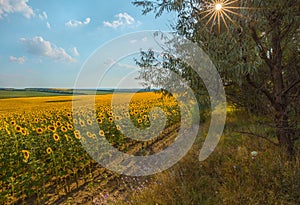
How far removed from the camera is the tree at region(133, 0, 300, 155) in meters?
2.43

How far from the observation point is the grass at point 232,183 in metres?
2.43

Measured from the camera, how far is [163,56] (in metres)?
3.37

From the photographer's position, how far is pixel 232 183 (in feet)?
9.21

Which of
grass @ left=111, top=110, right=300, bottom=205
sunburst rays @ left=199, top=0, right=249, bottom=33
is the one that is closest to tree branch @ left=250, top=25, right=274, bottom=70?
sunburst rays @ left=199, top=0, right=249, bottom=33

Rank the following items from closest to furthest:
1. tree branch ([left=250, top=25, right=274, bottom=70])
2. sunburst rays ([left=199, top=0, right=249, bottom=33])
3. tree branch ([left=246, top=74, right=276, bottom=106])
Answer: sunburst rays ([left=199, top=0, right=249, bottom=33]), tree branch ([left=250, top=25, right=274, bottom=70]), tree branch ([left=246, top=74, right=276, bottom=106])

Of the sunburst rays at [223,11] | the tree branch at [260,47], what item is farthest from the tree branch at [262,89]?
the sunburst rays at [223,11]

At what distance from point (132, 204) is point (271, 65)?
287 centimetres

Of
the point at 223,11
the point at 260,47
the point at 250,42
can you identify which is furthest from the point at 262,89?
the point at 223,11

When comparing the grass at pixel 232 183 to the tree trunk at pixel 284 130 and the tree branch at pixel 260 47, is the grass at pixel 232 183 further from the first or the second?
the tree branch at pixel 260 47

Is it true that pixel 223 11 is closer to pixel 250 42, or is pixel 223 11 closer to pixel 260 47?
pixel 250 42

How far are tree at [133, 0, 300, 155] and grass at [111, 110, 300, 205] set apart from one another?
2.03 ft

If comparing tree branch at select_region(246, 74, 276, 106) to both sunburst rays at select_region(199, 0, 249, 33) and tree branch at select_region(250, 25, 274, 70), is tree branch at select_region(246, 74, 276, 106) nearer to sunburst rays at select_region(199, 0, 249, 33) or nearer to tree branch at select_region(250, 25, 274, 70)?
tree branch at select_region(250, 25, 274, 70)

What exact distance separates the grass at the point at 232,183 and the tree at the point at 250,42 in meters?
0.62

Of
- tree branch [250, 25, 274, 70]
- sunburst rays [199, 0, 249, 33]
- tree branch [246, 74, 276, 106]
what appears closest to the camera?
sunburst rays [199, 0, 249, 33]
